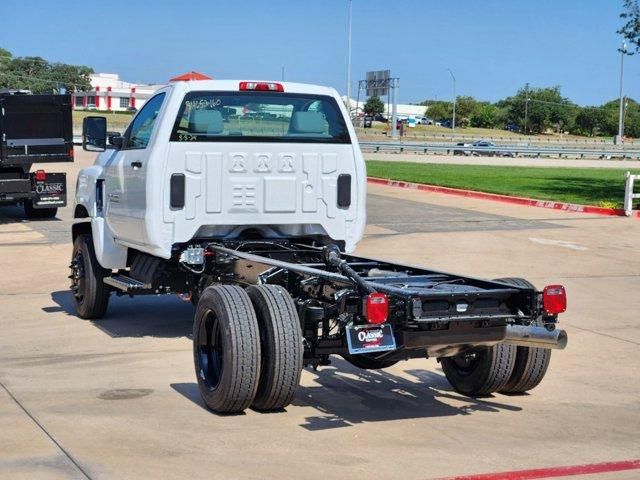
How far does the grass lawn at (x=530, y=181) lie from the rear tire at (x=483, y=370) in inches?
666

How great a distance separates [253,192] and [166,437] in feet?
9.76

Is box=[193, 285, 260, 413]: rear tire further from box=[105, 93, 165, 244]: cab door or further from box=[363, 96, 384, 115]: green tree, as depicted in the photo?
box=[363, 96, 384, 115]: green tree

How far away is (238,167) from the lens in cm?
892

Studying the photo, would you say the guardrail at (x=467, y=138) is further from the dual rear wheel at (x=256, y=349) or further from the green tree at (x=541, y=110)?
the dual rear wheel at (x=256, y=349)

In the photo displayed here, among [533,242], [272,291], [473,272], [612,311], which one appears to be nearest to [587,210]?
A: [533,242]

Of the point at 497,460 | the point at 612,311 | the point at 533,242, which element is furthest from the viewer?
the point at 533,242

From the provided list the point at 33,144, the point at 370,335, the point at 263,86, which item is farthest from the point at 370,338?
the point at 33,144

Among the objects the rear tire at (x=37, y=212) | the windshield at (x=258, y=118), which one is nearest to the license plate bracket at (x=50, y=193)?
the rear tire at (x=37, y=212)

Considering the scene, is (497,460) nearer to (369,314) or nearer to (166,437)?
(369,314)

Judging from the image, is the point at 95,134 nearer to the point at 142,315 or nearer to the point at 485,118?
the point at 142,315

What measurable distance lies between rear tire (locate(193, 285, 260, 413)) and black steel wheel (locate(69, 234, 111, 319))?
3.22 meters

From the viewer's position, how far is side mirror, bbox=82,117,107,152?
9.84 m

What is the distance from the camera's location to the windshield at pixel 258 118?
29.3 feet

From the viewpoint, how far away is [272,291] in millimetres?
6945
